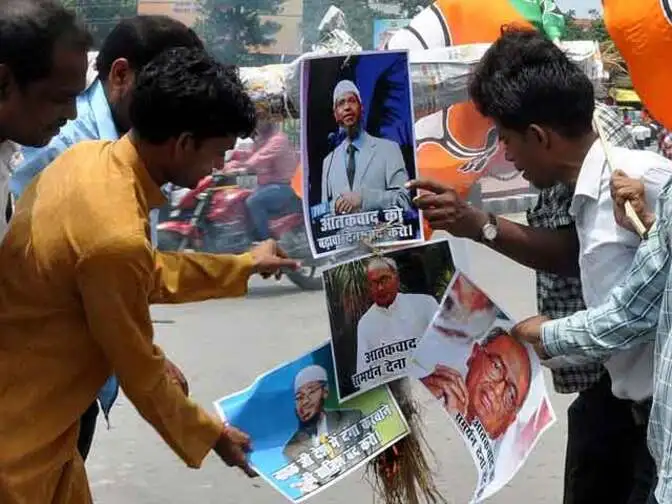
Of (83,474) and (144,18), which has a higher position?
(144,18)

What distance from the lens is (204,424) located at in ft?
6.21

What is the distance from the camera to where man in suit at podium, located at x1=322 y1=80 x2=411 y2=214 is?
2.31m

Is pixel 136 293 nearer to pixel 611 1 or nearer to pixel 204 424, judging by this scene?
pixel 204 424

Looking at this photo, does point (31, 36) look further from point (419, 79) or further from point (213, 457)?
point (213, 457)

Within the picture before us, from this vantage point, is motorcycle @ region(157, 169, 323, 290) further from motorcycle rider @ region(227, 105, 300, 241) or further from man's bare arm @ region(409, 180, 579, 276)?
man's bare arm @ region(409, 180, 579, 276)

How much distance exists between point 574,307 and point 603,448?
0.30m

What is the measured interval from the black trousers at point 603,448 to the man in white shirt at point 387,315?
0.38 metres

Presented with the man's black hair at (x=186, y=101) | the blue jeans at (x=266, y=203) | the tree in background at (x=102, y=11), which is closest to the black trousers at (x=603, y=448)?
the man's black hair at (x=186, y=101)

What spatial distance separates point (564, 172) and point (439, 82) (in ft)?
2.14

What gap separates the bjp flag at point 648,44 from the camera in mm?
1948

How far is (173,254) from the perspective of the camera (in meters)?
2.05

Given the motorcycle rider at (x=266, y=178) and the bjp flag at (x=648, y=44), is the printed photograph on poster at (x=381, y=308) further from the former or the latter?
the motorcycle rider at (x=266, y=178)

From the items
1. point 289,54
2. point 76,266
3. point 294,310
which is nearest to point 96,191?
point 76,266

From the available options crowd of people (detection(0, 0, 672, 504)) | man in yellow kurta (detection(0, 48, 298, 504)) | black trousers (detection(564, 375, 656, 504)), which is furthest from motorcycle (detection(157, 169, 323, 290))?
man in yellow kurta (detection(0, 48, 298, 504))
